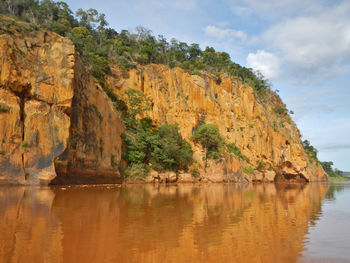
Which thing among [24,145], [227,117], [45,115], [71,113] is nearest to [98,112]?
[71,113]

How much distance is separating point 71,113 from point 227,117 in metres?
25.2

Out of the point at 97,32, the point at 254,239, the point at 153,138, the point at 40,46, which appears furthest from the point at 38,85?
the point at 97,32

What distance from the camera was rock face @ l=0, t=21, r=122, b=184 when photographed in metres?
14.6

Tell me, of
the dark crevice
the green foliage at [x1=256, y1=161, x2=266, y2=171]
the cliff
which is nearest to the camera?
the cliff

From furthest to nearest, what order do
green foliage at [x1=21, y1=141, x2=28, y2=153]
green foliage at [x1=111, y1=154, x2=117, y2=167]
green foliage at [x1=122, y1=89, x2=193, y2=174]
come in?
green foliage at [x1=122, y1=89, x2=193, y2=174]
green foliage at [x1=111, y1=154, x2=117, y2=167]
green foliage at [x1=21, y1=141, x2=28, y2=153]

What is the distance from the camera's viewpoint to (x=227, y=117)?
38.7m

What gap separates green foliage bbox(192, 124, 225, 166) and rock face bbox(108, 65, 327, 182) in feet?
2.85

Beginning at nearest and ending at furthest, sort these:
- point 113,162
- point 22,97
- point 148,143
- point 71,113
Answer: point 22,97, point 71,113, point 113,162, point 148,143

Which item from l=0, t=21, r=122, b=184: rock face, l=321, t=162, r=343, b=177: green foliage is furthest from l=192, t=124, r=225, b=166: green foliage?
l=321, t=162, r=343, b=177: green foliage

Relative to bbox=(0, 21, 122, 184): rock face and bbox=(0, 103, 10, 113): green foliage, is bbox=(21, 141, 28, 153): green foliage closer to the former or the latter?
bbox=(0, 21, 122, 184): rock face

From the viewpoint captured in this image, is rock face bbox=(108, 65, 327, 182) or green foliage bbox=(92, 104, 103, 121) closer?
green foliage bbox=(92, 104, 103, 121)

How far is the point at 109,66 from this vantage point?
107 ft

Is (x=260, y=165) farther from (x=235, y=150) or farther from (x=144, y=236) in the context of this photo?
(x=144, y=236)

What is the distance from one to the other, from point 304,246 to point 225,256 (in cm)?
152
